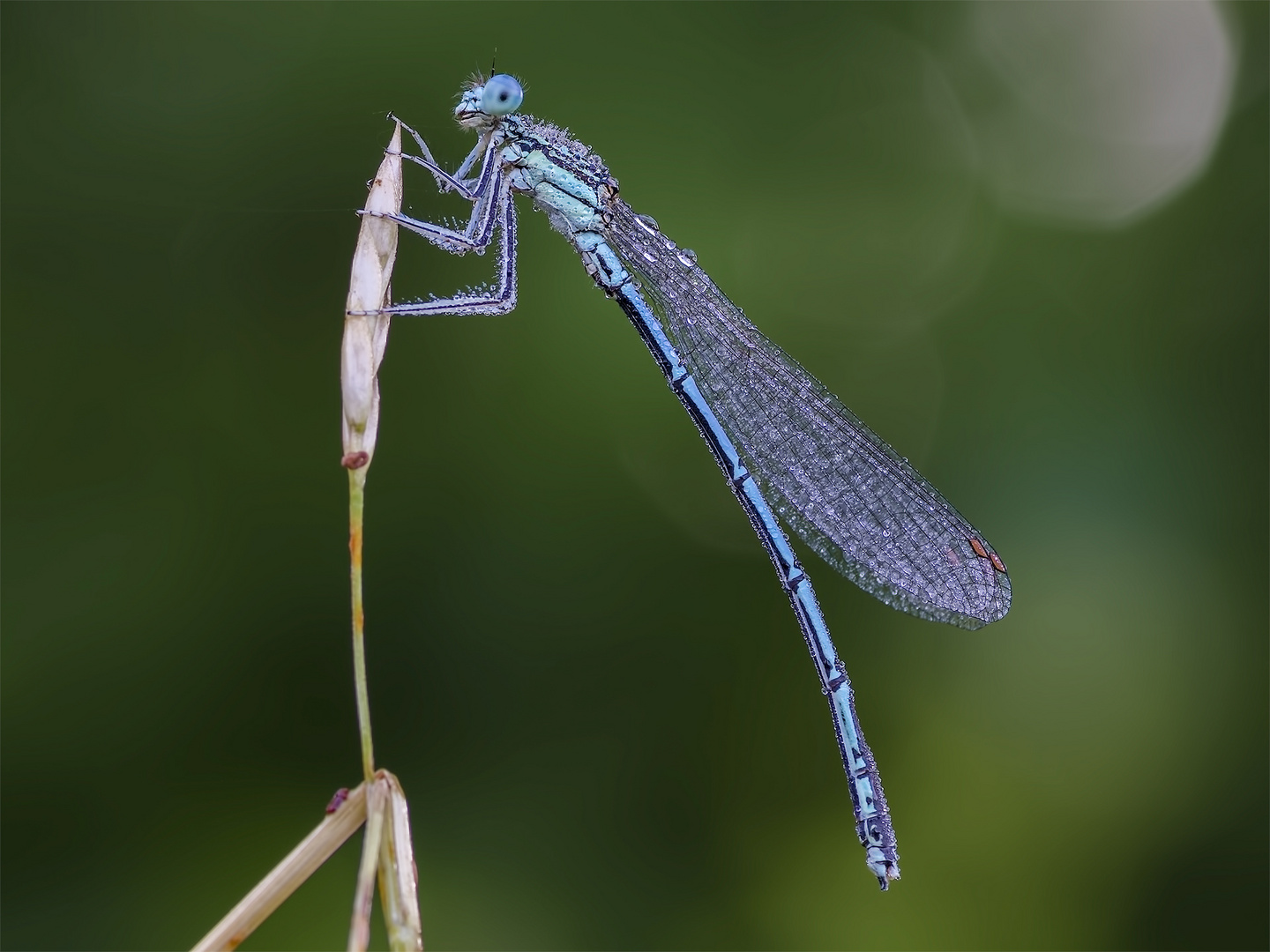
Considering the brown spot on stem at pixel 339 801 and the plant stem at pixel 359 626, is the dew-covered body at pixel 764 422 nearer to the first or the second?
the plant stem at pixel 359 626

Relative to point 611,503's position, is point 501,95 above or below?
above

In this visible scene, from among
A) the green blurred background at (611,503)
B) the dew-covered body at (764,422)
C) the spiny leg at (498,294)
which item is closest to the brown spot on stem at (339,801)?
the spiny leg at (498,294)

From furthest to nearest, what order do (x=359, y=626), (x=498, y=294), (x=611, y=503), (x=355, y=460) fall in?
(x=611, y=503)
(x=498, y=294)
(x=355, y=460)
(x=359, y=626)

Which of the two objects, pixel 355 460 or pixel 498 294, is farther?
pixel 498 294

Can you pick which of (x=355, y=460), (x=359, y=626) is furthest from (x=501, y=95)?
(x=359, y=626)

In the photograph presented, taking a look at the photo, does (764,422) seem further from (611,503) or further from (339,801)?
(339,801)

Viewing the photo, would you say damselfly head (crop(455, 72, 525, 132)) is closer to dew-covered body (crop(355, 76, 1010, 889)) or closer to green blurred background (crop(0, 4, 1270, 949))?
dew-covered body (crop(355, 76, 1010, 889))

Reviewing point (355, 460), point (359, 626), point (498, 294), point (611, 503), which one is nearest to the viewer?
point (359, 626)

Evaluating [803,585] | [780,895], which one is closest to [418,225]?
[803,585]
